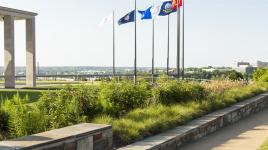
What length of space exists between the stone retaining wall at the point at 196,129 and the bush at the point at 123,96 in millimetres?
1628

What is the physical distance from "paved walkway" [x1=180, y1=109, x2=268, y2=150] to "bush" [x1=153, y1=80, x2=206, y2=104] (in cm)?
165

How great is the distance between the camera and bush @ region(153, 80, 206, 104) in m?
12.4

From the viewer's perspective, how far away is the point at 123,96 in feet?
36.4

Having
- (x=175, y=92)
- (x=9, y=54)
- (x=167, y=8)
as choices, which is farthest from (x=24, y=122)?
(x=9, y=54)

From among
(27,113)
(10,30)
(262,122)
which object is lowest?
(262,122)

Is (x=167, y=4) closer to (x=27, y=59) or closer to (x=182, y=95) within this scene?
(x=27, y=59)

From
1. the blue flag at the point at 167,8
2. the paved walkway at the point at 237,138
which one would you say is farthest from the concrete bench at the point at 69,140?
the blue flag at the point at 167,8

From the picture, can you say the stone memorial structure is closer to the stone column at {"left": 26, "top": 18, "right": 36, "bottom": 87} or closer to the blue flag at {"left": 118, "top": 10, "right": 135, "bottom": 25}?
the stone column at {"left": 26, "top": 18, "right": 36, "bottom": 87}

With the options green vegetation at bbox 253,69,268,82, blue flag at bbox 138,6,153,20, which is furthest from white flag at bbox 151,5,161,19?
green vegetation at bbox 253,69,268,82

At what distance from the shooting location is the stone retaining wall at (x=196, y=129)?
7586mm

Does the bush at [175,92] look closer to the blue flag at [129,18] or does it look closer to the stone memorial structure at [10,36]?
the blue flag at [129,18]

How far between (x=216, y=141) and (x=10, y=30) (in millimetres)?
25173

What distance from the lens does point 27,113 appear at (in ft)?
23.9

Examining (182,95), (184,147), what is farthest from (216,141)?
(182,95)
